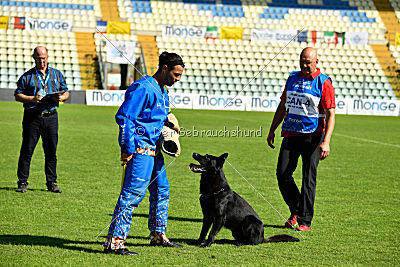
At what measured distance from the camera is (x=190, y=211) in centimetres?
723

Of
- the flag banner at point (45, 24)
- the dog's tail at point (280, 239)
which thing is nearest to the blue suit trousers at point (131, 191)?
the dog's tail at point (280, 239)

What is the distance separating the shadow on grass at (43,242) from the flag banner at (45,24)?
29.2 meters

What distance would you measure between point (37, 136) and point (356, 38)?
3063 centimetres

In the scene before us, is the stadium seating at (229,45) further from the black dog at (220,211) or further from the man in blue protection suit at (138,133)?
the man in blue protection suit at (138,133)

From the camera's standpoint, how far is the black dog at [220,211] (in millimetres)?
5527

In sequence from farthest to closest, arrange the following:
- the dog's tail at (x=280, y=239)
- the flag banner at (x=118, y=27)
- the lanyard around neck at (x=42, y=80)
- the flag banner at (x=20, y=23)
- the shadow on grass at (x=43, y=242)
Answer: the flag banner at (x=118, y=27), the flag banner at (x=20, y=23), the lanyard around neck at (x=42, y=80), the dog's tail at (x=280, y=239), the shadow on grass at (x=43, y=242)

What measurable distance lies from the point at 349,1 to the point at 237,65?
12836 millimetres

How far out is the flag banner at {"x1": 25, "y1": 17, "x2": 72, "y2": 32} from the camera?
3275 centimetres

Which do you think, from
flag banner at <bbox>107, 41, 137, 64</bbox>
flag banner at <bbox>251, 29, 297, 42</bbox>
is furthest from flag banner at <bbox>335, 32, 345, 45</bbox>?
flag banner at <bbox>107, 41, 137, 64</bbox>

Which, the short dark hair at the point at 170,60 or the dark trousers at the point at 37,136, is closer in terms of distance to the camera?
the short dark hair at the point at 170,60

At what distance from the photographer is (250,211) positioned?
566 centimetres

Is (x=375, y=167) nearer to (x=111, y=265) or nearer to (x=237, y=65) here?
(x=111, y=265)

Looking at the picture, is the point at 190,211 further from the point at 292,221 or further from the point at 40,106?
the point at 40,106

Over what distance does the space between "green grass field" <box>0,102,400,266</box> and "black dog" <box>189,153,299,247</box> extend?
0.45 ft
